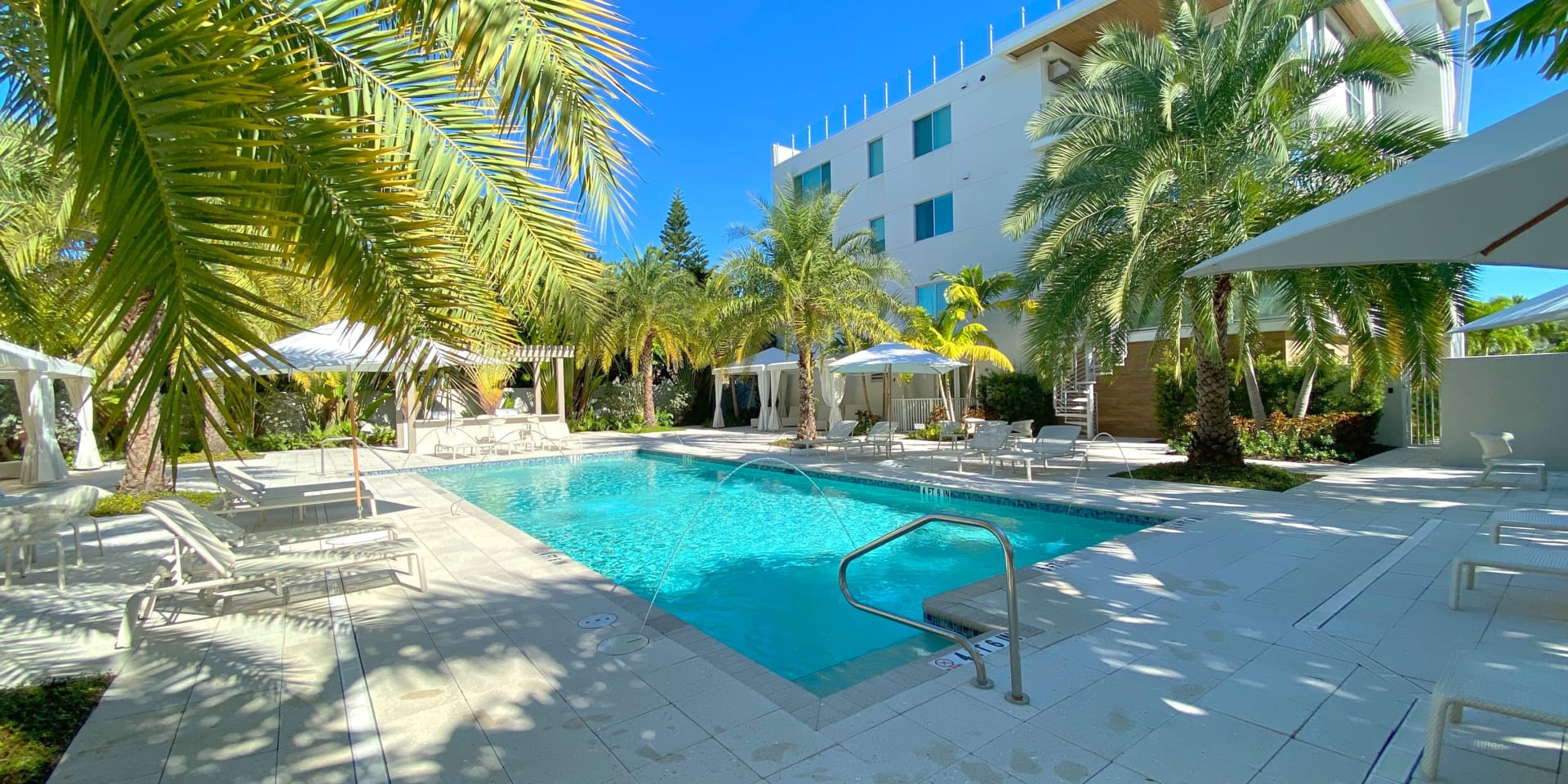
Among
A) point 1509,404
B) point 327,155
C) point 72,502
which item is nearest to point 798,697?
point 327,155

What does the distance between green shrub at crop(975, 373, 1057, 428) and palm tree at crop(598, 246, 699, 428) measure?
1034 centimetres

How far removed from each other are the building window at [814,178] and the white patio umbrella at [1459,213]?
74.8 feet

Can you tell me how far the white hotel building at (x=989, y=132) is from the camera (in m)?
17.8

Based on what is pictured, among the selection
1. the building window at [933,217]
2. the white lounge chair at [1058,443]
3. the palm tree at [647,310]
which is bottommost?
the white lounge chair at [1058,443]

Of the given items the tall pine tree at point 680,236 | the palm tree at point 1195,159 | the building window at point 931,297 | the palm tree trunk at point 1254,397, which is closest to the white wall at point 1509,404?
the palm tree trunk at point 1254,397

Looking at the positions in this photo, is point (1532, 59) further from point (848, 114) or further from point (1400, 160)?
point (848, 114)

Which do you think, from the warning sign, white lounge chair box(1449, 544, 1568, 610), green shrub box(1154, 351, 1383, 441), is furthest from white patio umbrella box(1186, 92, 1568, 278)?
green shrub box(1154, 351, 1383, 441)

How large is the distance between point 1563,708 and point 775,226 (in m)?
15.8

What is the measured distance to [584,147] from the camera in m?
3.38

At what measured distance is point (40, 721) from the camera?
3609 millimetres

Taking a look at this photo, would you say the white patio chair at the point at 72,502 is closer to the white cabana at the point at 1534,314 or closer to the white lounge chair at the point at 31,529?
Answer: the white lounge chair at the point at 31,529

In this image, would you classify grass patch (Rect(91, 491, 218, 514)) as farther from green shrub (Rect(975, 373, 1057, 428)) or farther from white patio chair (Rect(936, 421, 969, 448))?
green shrub (Rect(975, 373, 1057, 428))

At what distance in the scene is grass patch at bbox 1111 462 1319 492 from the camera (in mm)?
10008

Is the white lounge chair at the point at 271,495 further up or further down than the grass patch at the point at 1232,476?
further up
